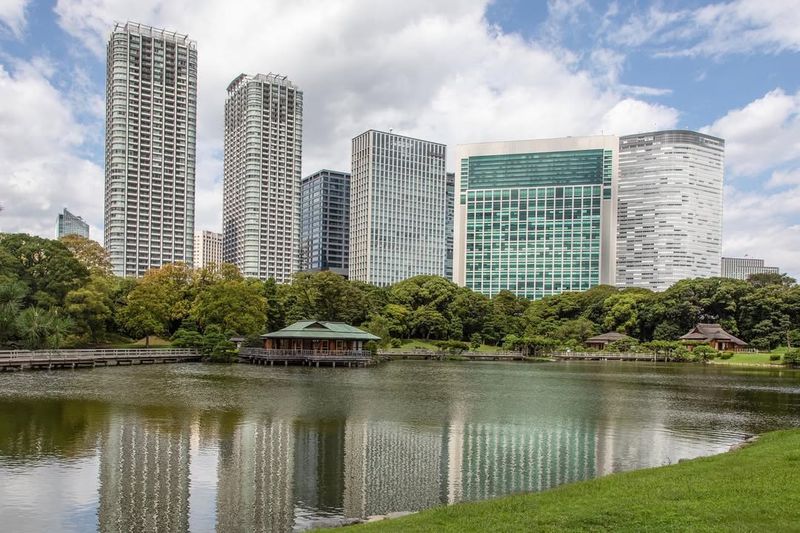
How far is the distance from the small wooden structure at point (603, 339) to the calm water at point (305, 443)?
168 ft

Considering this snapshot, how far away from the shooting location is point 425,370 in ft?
197

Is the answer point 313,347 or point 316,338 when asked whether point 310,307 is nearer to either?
point 313,347

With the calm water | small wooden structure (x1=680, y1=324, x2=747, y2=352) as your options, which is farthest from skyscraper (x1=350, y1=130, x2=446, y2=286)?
the calm water

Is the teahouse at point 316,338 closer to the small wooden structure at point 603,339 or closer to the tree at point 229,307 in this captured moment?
the tree at point 229,307

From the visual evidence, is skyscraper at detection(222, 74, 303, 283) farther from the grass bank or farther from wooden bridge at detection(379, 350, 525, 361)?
the grass bank

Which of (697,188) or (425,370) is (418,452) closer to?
(425,370)

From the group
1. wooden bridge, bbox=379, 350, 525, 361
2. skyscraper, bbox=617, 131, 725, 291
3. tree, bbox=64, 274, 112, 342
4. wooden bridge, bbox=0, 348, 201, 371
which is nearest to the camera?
wooden bridge, bbox=0, 348, 201, 371

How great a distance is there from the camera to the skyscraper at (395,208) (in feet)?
566

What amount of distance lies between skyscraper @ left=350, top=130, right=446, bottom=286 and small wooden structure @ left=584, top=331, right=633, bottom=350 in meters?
82.3

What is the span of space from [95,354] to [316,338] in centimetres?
2106

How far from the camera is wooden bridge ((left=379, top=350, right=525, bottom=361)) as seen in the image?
80000mm

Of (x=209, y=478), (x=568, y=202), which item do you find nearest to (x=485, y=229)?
(x=568, y=202)

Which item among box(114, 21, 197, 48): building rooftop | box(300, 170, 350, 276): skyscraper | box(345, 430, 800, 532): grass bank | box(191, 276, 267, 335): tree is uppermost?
box(114, 21, 197, 48): building rooftop

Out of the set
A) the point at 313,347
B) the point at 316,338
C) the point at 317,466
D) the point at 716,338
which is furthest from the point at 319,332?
the point at 716,338
